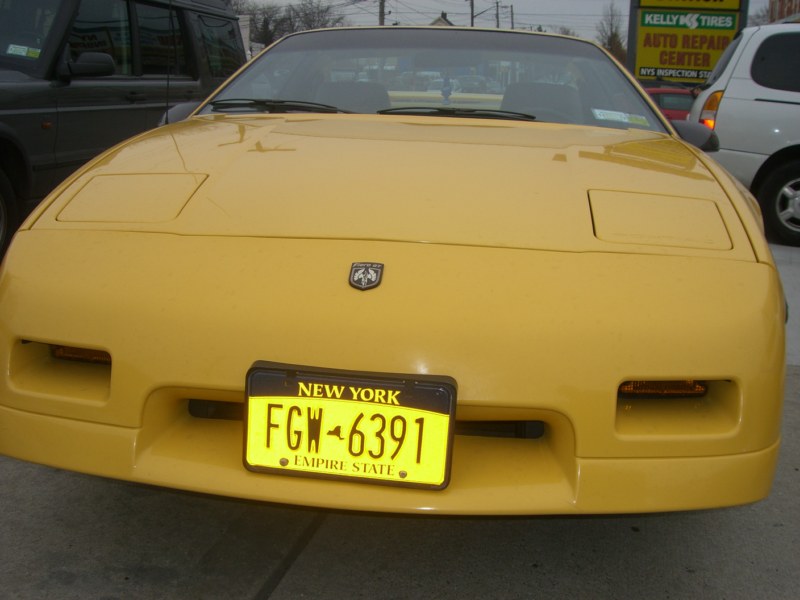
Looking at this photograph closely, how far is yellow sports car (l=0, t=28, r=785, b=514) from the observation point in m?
1.64

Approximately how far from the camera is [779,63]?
648cm

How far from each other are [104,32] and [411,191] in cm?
419

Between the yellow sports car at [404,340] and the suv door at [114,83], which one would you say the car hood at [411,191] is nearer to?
the yellow sports car at [404,340]

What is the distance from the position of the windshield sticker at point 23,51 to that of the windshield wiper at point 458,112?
3.00 metres

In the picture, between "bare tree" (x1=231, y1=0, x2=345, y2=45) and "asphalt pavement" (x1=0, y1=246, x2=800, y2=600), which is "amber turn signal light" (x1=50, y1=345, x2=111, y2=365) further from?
"bare tree" (x1=231, y1=0, x2=345, y2=45)

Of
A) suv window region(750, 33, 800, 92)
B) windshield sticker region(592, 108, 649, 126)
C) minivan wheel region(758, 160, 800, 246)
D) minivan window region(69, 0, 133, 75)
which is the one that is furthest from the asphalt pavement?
suv window region(750, 33, 800, 92)

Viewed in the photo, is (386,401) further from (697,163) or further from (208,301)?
(697,163)

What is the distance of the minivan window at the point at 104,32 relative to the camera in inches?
203

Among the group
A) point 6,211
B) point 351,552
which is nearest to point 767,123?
point 6,211

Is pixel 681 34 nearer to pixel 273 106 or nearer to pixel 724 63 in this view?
pixel 724 63

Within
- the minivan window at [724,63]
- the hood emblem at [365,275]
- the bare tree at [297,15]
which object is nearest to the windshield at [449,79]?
the hood emblem at [365,275]

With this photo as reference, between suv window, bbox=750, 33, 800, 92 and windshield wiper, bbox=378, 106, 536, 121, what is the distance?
4.44 metres

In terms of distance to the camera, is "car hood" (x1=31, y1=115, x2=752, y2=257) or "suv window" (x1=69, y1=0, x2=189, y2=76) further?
"suv window" (x1=69, y1=0, x2=189, y2=76)

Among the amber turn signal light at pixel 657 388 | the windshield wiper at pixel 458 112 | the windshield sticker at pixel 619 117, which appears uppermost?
the windshield wiper at pixel 458 112
